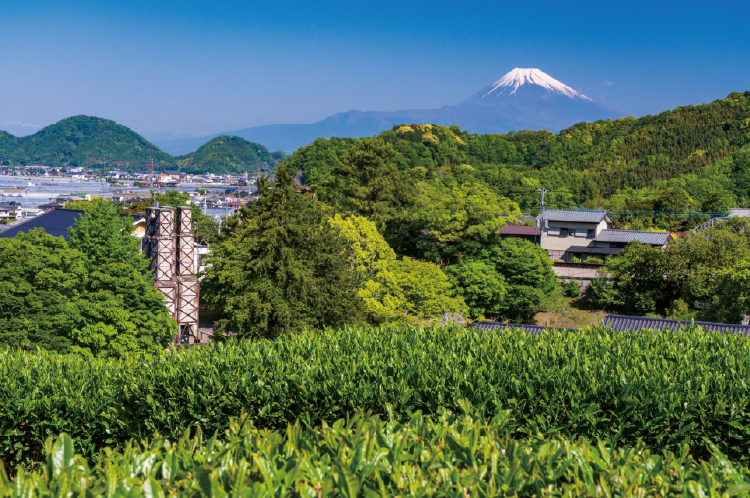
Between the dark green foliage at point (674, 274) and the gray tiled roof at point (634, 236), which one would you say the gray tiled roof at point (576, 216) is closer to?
the gray tiled roof at point (634, 236)

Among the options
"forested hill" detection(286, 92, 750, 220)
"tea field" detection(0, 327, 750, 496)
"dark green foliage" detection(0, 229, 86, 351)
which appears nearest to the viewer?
"tea field" detection(0, 327, 750, 496)

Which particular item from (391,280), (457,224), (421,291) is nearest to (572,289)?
(457,224)

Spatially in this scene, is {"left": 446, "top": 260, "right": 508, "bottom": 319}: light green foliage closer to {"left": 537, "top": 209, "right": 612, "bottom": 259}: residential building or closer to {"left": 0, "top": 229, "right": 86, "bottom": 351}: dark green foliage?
{"left": 537, "top": 209, "right": 612, "bottom": 259}: residential building

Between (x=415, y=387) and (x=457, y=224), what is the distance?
98.0ft

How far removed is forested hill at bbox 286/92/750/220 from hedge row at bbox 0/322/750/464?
208ft

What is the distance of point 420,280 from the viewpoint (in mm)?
27703

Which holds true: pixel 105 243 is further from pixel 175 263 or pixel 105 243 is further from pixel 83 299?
pixel 175 263

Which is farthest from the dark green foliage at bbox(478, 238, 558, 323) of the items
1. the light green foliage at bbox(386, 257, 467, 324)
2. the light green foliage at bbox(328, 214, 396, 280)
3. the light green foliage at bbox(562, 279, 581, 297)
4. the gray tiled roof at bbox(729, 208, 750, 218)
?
the gray tiled roof at bbox(729, 208, 750, 218)

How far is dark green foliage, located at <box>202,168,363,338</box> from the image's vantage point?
68.6 ft

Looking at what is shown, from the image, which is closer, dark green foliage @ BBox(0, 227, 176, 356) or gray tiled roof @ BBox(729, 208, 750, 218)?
dark green foliage @ BBox(0, 227, 176, 356)

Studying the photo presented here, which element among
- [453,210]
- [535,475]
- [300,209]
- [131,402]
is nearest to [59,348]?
[300,209]

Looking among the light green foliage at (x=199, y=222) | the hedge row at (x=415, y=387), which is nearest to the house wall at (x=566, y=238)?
the light green foliage at (x=199, y=222)

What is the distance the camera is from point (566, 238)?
54875 mm

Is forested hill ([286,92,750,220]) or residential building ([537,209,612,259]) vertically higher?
forested hill ([286,92,750,220])
